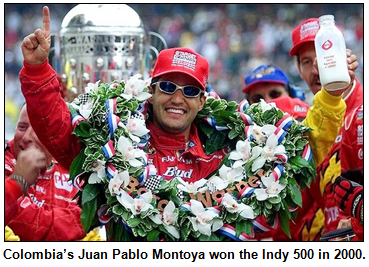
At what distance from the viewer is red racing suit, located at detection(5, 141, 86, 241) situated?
18.1 ft

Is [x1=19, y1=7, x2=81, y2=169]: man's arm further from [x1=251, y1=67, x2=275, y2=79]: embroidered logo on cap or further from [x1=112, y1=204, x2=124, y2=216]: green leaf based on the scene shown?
[x1=251, y1=67, x2=275, y2=79]: embroidered logo on cap

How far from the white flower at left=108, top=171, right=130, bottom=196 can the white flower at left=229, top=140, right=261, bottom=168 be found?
66 centimetres

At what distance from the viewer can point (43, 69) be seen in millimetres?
4844

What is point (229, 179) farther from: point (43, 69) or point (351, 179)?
point (43, 69)

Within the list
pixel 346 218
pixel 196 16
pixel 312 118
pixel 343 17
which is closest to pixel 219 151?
pixel 312 118

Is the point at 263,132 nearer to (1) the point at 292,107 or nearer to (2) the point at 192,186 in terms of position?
(2) the point at 192,186

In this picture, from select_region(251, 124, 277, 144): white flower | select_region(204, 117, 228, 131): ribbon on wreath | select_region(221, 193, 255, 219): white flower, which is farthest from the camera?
select_region(204, 117, 228, 131): ribbon on wreath

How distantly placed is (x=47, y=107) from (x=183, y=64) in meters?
0.90

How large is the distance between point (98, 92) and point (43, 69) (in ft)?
1.41

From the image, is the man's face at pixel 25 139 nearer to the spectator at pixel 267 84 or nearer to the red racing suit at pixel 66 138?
the red racing suit at pixel 66 138

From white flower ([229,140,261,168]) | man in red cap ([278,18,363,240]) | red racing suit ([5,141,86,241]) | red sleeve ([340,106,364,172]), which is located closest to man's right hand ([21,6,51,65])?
red racing suit ([5,141,86,241])

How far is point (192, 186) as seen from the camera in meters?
5.06

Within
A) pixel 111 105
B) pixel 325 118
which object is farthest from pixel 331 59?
pixel 111 105

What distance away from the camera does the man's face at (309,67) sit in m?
6.21
